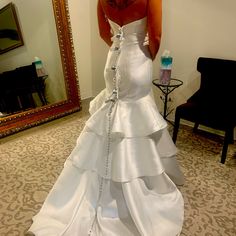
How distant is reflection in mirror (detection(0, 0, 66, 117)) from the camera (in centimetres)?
268

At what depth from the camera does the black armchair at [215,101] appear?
6.76 feet

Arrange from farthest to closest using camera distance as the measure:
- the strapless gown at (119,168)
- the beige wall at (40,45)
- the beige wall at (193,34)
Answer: the beige wall at (40,45), the beige wall at (193,34), the strapless gown at (119,168)

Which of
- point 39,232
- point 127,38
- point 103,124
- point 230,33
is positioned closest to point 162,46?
point 230,33

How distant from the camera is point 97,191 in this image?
4.98 feet

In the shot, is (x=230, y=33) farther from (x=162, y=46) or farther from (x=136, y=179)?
(x=136, y=179)

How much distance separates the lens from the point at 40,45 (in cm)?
288

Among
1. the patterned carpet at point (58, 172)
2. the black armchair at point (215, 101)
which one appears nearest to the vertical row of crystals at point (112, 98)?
the patterned carpet at point (58, 172)

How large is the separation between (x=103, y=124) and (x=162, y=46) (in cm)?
171

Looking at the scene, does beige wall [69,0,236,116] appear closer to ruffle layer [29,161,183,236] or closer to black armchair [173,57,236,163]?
black armchair [173,57,236,163]

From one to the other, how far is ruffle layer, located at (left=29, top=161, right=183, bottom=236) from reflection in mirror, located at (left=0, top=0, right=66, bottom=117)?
1.57m

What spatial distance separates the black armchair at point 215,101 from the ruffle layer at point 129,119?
781 millimetres

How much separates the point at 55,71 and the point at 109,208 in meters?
2.08

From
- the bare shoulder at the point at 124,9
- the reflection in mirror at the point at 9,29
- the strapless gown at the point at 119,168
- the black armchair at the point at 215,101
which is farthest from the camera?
the reflection in mirror at the point at 9,29

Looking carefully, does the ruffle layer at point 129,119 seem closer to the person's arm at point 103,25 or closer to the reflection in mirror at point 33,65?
the person's arm at point 103,25
